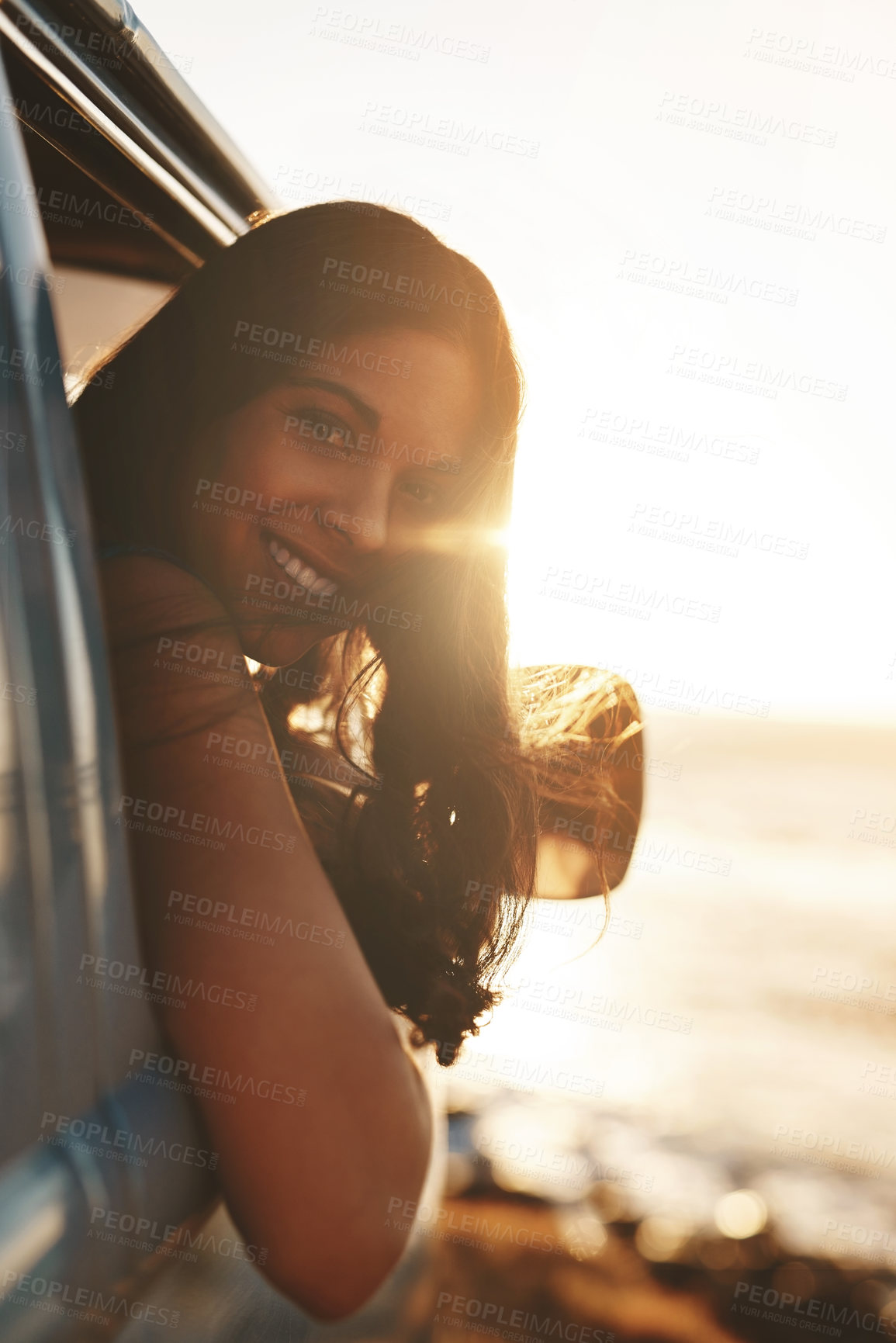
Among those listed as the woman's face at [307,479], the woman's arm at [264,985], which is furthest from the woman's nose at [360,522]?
the woman's arm at [264,985]

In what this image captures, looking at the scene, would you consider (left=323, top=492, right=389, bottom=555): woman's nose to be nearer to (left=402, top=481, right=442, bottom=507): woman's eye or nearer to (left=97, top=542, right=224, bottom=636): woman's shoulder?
(left=402, top=481, right=442, bottom=507): woman's eye

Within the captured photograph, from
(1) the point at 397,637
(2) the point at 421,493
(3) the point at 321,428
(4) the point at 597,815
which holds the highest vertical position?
(3) the point at 321,428

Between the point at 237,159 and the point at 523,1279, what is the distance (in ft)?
15.5

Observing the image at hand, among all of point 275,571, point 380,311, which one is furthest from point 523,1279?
point 380,311

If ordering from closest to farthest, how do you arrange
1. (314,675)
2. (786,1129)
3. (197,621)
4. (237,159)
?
(197,621), (237,159), (314,675), (786,1129)

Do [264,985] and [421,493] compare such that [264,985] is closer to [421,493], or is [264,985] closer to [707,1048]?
[421,493]

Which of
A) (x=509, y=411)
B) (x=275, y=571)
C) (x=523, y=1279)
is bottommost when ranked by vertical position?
(x=523, y=1279)

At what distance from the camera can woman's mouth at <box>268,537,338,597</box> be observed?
1.65 metres

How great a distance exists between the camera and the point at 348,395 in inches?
64.9

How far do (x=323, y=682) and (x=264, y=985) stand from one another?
49.9 inches

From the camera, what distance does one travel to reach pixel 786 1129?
6.60 meters

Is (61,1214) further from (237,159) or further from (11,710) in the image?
(237,159)

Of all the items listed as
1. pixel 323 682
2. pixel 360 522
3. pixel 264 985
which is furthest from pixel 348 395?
pixel 264 985

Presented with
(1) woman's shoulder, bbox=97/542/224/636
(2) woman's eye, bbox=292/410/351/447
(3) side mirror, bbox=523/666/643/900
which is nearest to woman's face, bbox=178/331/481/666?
(2) woman's eye, bbox=292/410/351/447
